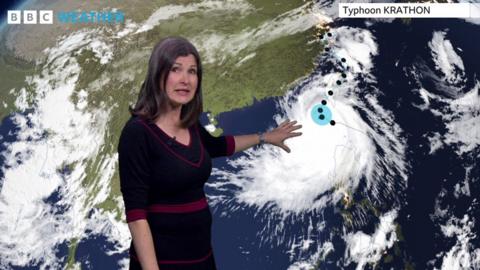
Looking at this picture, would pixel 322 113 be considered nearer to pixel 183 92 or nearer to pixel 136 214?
pixel 183 92

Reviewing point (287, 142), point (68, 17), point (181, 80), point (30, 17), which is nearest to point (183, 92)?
point (181, 80)

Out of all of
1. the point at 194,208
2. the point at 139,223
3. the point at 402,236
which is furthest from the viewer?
the point at 402,236

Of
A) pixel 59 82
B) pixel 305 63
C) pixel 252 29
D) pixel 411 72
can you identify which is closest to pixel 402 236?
pixel 411 72

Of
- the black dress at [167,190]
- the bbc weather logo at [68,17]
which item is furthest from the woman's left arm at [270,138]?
the bbc weather logo at [68,17]

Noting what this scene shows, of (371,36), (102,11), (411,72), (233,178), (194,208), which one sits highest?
(102,11)

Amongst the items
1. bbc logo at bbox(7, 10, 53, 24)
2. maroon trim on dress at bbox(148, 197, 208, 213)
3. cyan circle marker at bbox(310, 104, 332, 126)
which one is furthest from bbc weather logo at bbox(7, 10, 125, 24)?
maroon trim on dress at bbox(148, 197, 208, 213)

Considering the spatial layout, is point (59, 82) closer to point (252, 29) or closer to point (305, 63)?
point (252, 29)

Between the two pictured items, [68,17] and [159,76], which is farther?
[68,17]
